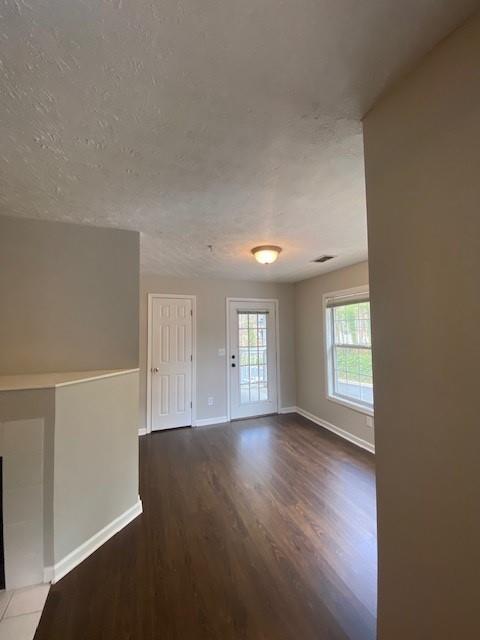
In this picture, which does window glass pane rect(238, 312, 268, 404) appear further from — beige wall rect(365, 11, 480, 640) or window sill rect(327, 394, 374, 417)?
beige wall rect(365, 11, 480, 640)

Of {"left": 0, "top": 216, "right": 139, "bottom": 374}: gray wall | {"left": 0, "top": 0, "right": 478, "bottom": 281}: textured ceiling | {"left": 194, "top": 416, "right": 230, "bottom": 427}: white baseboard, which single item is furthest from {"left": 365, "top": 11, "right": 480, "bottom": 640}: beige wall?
{"left": 194, "top": 416, "right": 230, "bottom": 427}: white baseboard

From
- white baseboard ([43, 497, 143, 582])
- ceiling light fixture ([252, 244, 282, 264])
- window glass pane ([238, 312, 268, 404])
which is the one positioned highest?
ceiling light fixture ([252, 244, 282, 264])

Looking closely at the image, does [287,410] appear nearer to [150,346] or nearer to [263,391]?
[263,391]

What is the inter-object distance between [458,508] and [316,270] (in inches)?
139

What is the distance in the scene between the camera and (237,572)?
1688 mm

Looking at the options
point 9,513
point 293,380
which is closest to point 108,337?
point 9,513

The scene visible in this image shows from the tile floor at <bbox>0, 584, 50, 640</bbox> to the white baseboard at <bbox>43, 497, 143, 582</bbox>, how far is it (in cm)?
6

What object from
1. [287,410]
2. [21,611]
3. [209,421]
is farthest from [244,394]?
[21,611]

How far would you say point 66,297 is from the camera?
85.7 inches

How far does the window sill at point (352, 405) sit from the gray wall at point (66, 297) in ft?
9.15

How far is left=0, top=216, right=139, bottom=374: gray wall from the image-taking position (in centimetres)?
205

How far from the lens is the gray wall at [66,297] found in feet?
6.73

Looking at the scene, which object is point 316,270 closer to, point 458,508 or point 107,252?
point 107,252

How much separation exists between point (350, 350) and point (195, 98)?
11.6ft
